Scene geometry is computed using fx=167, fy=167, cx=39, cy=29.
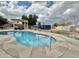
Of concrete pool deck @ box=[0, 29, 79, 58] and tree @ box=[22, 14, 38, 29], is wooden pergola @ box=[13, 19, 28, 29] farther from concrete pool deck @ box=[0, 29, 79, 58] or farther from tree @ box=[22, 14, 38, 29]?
concrete pool deck @ box=[0, 29, 79, 58]

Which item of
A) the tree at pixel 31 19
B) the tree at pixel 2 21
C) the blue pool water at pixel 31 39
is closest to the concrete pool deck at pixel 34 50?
the blue pool water at pixel 31 39

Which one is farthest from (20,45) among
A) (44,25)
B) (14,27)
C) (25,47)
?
(44,25)

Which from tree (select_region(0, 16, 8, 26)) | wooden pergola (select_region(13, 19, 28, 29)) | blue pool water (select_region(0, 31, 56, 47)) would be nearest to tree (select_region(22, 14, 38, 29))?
wooden pergola (select_region(13, 19, 28, 29))

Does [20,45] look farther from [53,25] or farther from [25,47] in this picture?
[53,25]

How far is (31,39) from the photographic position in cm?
261

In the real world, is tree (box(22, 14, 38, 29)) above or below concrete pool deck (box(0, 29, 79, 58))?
above

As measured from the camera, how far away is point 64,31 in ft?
8.61

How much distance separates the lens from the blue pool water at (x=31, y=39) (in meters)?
2.60

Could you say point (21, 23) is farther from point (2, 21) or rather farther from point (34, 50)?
point (34, 50)

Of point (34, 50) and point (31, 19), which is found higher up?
point (31, 19)

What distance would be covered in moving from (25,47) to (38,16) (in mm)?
Result: 527

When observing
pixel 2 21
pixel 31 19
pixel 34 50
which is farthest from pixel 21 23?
pixel 34 50

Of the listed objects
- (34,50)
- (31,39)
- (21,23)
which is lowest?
(34,50)

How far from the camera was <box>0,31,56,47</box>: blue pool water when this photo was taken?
2604 mm
